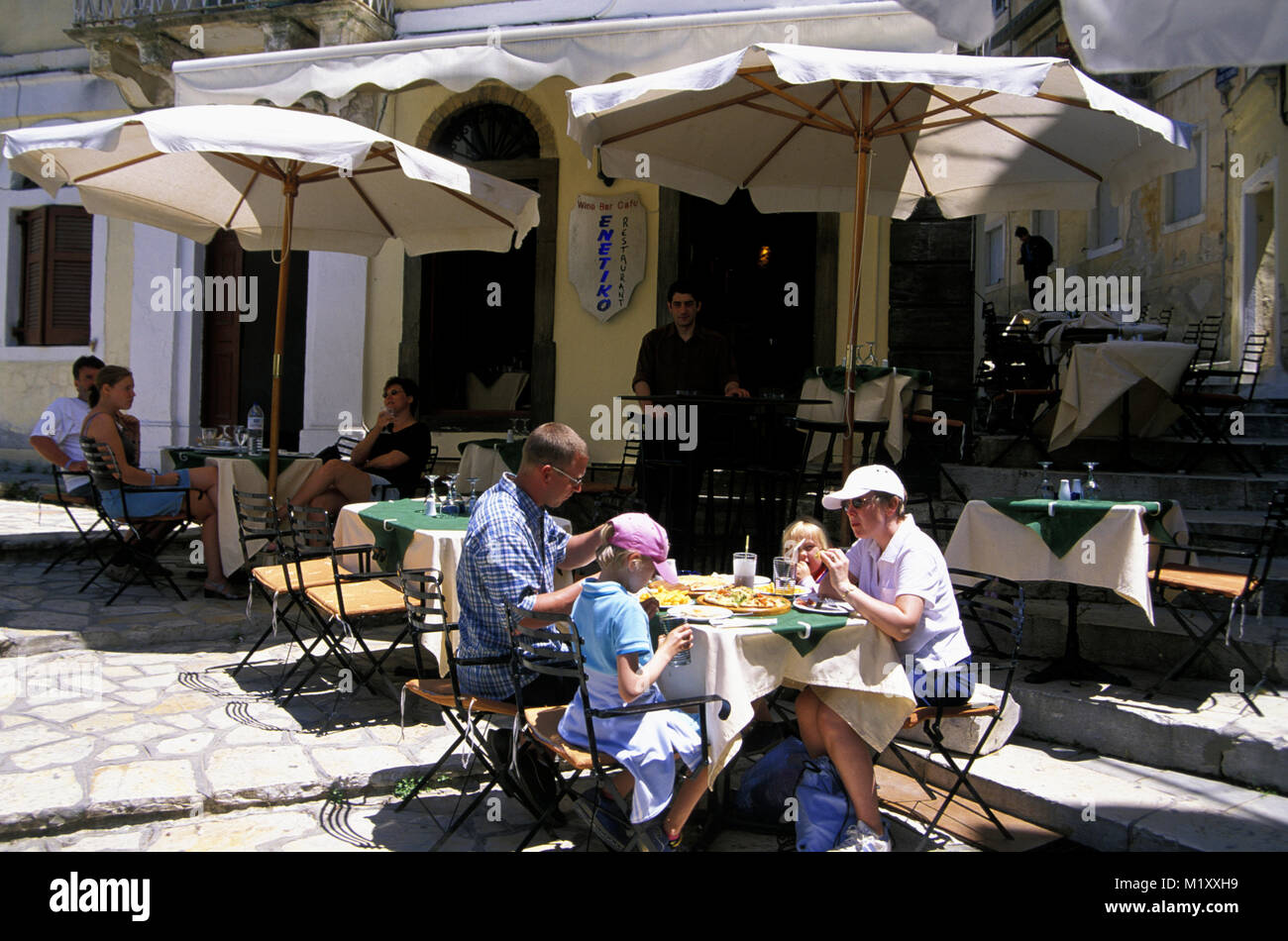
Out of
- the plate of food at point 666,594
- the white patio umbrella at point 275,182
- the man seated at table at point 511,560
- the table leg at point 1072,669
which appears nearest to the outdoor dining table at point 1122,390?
the table leg at point 1072,669

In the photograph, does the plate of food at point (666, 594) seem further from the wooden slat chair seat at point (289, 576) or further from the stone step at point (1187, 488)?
the stone step at point (1187, 488)

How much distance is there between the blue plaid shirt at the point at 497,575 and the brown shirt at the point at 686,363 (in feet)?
11.3

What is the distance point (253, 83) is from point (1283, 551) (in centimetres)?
793

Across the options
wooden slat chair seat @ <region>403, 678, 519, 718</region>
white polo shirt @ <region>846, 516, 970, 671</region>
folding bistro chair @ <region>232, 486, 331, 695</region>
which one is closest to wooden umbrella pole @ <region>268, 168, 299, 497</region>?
folding bistro chair @ <region>232, 486, 331, 695</region>

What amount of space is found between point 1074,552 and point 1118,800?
1351mm

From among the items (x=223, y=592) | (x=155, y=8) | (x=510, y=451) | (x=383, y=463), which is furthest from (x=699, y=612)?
(x=155, y=8)

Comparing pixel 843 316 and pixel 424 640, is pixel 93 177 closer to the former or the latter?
pixel 424 640

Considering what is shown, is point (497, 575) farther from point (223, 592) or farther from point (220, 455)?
point (220, 455)

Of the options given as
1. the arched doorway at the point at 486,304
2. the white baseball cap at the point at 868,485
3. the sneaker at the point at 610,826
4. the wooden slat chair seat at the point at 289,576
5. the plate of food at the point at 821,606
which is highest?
the arched doorway at the point at 486,304

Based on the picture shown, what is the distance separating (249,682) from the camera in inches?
216

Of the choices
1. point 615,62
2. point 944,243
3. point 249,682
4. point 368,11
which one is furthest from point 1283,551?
point 368,11

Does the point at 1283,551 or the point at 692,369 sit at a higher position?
the point at 692,369

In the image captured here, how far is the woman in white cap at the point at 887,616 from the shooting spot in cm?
351

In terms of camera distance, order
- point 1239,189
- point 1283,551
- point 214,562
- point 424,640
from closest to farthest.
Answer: point 424,640
point 1283,551
point 214,562
point 1239,189
